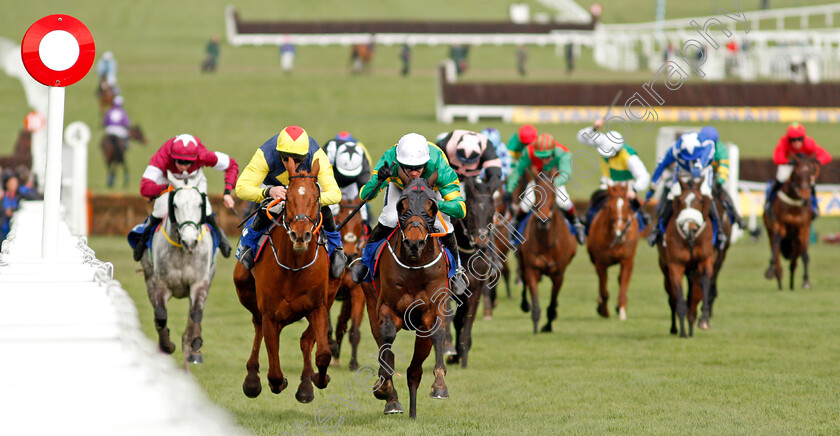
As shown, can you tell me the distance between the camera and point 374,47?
44.7m

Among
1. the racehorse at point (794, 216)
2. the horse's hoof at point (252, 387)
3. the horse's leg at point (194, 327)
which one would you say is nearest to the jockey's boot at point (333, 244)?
the horse's hoof at point (252, 387)

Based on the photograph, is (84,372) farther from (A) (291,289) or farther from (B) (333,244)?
(B) (333,244)

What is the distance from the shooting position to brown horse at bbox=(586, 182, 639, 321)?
1307cm

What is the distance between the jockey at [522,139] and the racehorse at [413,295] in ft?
14.8

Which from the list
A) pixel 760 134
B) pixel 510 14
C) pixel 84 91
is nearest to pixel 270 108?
pixel 84 91

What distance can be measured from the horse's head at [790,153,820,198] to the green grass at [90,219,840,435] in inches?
54.2

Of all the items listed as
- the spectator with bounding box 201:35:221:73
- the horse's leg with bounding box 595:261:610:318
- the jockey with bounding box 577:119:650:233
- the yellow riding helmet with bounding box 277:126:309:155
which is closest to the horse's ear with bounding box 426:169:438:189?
the yellow riding helmet with bounding box 277:126:309:155

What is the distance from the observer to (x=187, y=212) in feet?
30.3

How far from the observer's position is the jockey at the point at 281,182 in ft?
25.1

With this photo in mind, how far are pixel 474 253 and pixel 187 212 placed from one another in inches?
98.9

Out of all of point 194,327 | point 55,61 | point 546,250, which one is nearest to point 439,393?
point 194,327

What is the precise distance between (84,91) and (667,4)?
3413 cm

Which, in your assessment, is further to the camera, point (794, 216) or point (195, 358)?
point (794, 216)

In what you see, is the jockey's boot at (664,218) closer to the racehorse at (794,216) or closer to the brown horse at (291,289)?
the racehorse at (794,216)
